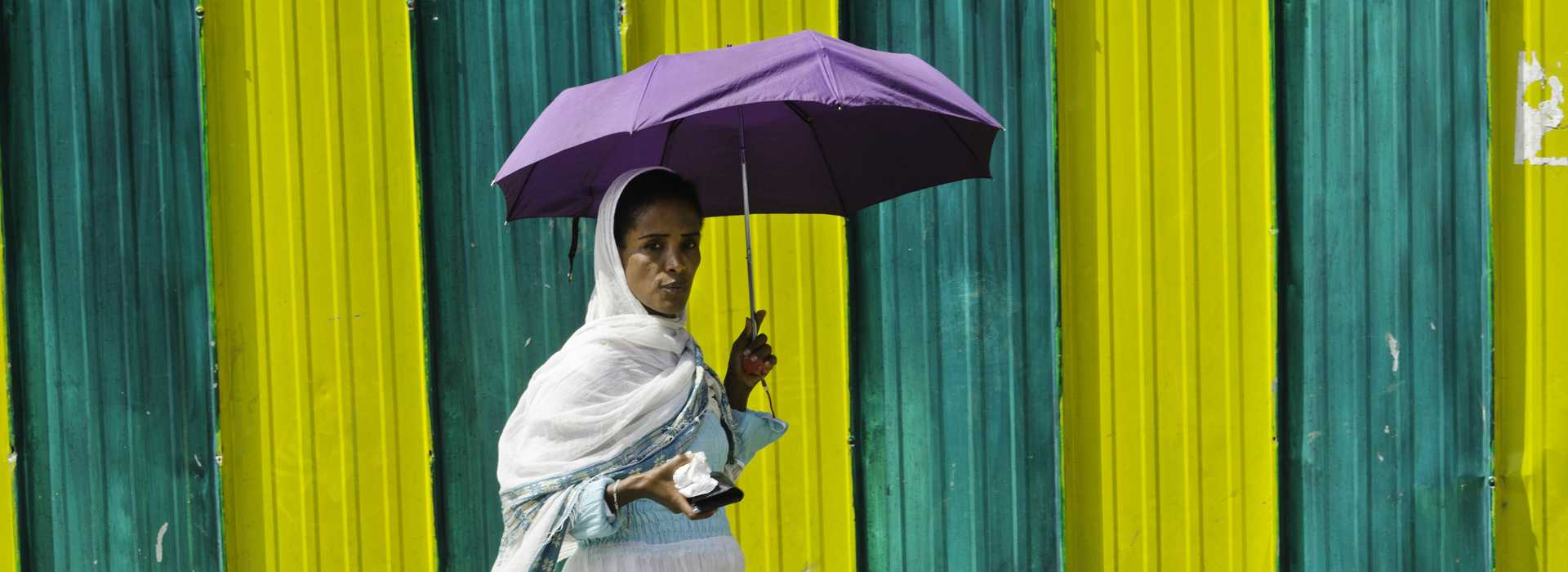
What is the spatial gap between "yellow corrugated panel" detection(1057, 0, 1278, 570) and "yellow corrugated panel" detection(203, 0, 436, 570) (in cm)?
191

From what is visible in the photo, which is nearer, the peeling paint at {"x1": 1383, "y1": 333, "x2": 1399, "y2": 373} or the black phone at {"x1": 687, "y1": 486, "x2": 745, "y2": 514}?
the black phone at {"x1": 687, "y1": 486, "x2": 745, "y2": 514}

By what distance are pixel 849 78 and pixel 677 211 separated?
0.45m

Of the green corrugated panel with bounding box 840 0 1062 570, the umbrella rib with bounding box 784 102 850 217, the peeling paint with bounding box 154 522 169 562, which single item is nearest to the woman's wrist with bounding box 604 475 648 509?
the umbrella rib with bounding box 784 102 850 217

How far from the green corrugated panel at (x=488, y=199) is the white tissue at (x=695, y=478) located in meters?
1.63

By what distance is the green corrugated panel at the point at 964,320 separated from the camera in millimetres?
3969

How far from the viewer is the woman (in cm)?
253

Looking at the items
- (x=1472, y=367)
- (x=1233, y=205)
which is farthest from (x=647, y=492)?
(x=1472, y=367)

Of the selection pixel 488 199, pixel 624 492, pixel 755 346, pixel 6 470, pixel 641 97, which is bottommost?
pixel 6 470

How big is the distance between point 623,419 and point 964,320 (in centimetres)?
166

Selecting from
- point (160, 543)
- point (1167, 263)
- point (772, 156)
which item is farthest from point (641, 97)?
point (160, 543)

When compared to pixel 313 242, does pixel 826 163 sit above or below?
above

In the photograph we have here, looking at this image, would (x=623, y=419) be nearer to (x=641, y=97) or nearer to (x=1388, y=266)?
(x=641, y=97)

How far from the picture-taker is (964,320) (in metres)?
3.98

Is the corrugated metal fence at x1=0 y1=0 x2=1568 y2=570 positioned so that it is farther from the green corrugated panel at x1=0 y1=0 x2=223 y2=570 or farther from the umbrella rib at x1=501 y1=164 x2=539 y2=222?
the umbrella rib at x1=501 y1=164 x2=539 y2=222
